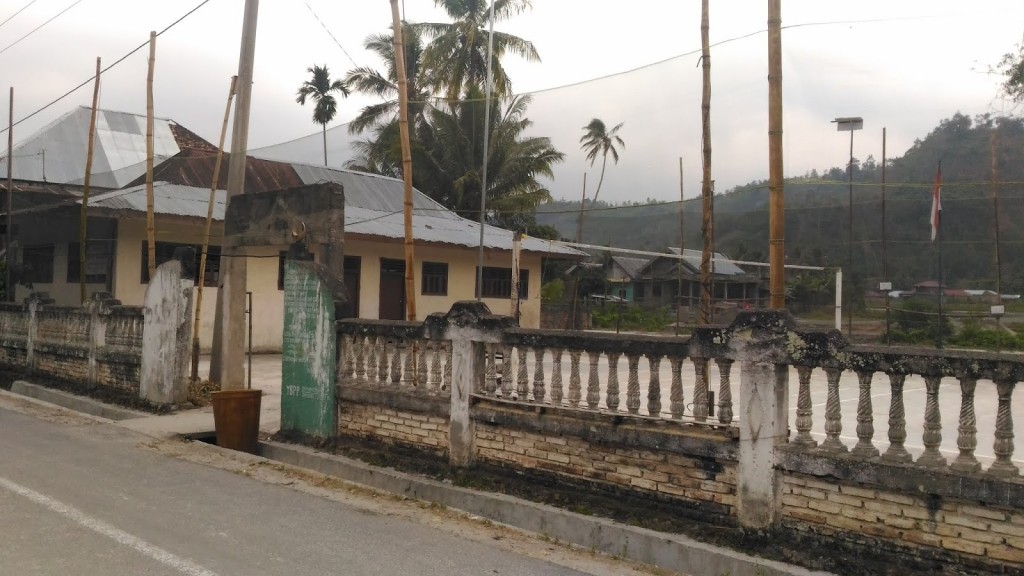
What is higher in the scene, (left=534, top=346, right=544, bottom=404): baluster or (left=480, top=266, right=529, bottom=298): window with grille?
(left=480, top=266, right=529, bottom=298): window with grille

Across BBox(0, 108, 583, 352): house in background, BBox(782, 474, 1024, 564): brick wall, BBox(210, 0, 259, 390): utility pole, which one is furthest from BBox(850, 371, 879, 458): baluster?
BBox(0, 108, 583, 352): house in background

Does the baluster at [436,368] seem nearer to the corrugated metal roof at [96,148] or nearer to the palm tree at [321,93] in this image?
the corrugated metal roof at [96,148]

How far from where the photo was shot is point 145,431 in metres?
10.5

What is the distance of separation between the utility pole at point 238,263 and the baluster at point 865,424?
797cm

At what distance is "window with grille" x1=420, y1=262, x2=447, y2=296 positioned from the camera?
25.6m

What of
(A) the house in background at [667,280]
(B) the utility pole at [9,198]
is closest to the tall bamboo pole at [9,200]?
(B) the utility pole at [9,198]

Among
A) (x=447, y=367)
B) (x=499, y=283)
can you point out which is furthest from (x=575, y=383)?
(x=499, y=283)

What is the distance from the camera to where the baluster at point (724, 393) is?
569 cm

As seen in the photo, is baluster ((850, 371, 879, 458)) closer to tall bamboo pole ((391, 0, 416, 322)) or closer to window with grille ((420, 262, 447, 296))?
tall bamboo pole ((391, 0, 416, 322))

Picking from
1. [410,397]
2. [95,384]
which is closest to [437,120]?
[95,384]

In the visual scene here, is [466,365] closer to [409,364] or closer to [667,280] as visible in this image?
[409,364]

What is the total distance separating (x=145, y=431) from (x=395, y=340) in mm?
4397

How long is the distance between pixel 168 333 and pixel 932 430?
33.6 feet

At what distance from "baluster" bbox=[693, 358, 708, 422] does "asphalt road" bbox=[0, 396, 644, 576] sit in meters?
1.18
